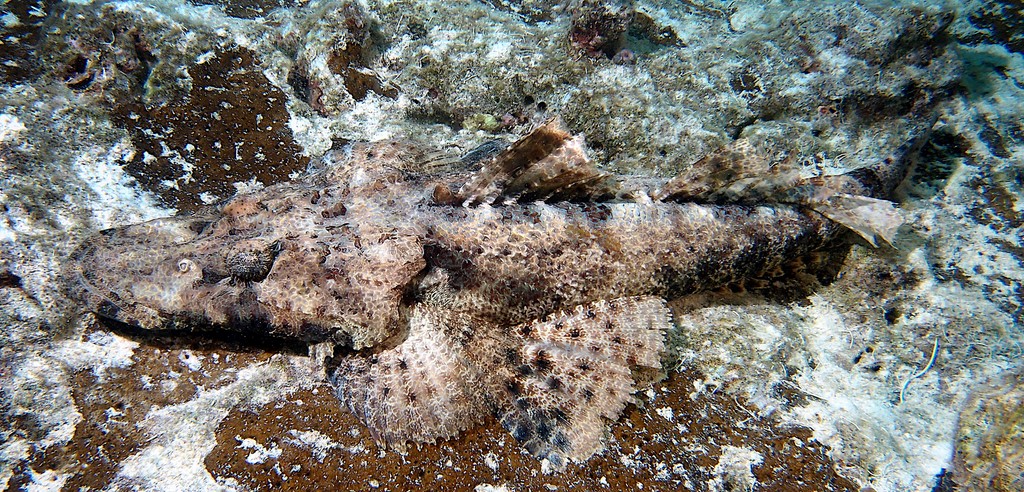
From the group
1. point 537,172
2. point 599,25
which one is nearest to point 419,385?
point 537,172

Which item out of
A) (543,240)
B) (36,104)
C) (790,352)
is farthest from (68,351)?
(790,352)

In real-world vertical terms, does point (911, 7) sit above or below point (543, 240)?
above

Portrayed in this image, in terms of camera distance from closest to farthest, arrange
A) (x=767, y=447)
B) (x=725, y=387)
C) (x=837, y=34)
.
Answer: (x=767, y=447)
(x=725, y=387)
(x=837, y=34)

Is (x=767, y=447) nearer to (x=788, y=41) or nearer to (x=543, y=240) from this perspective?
(x=543, y=240)

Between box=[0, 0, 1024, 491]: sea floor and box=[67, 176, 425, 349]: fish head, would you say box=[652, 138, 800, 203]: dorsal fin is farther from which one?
box=[67, 176, 425, 349]: fish head

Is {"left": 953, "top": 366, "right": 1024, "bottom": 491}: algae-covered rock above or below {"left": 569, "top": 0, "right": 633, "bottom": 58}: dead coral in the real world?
below

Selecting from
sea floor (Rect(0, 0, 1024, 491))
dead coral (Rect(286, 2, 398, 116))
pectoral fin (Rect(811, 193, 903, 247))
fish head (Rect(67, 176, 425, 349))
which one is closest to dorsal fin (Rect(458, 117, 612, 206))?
fish head (Rect(67, 176, 425, 349))

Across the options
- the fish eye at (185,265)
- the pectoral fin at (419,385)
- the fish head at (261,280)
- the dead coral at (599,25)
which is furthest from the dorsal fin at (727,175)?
the fish eye at (185,265)
